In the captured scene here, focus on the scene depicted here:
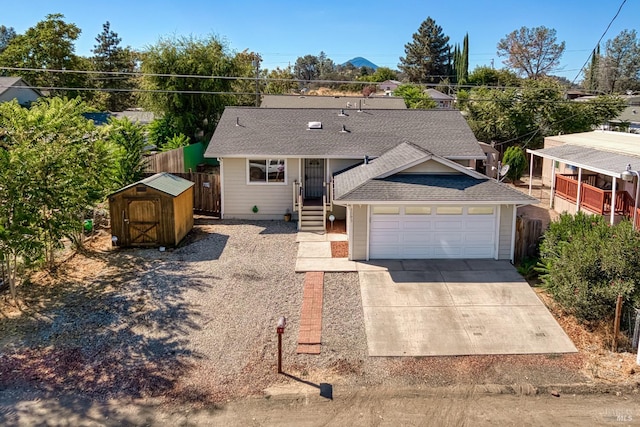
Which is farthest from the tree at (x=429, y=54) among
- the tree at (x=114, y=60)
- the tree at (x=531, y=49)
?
the tree at (x=114, y=60)

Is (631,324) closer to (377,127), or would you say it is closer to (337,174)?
(337,174)

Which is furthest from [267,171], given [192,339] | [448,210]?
[192,339]

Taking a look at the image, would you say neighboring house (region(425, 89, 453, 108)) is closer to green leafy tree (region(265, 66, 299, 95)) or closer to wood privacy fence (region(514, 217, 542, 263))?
green leafy tree (region(265, 66, 299, 95))

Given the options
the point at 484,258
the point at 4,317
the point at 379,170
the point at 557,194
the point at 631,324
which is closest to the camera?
the point at 631,324

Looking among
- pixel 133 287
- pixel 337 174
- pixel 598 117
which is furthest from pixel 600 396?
pixel 598 117

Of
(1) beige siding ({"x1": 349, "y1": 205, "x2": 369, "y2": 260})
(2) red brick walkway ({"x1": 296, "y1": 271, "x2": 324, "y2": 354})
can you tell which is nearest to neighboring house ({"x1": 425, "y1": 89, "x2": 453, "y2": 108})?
(1) beige siding ({"x1": 349, "y1": 205, "x2": 369, "y2": 260})

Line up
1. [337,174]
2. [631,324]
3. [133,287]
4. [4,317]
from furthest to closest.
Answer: [337,174] → [133,287] → [4,317] → [631,324]

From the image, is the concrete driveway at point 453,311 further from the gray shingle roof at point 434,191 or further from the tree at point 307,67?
the tree at point 307,67
